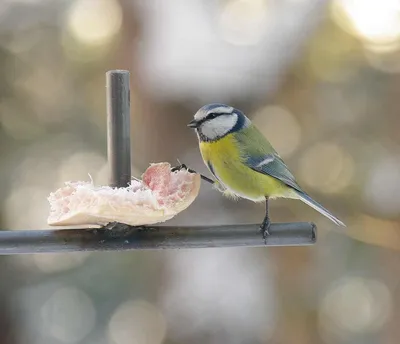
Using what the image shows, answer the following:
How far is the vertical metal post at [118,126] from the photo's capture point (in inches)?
23.5

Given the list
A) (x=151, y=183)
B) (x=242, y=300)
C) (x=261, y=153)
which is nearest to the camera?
(x=151, y=183)

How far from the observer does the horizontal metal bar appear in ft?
1.77

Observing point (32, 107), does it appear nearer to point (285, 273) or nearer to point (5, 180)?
point (5, 180)

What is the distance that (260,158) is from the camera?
77 centimetres

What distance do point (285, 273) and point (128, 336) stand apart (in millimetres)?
464

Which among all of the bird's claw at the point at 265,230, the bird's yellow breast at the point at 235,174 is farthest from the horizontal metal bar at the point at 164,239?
the bird's yellow breast at the point at 235,174

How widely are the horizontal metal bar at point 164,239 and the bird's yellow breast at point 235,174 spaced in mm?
199

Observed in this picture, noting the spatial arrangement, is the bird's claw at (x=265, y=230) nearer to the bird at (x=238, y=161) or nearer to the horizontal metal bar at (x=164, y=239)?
the horizontal metal bar at (x=164, y=239)

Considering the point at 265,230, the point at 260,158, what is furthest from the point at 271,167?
the point at 265,230

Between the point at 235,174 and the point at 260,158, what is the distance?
0.04 metres

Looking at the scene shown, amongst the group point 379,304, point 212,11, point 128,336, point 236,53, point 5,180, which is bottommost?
point 128,336

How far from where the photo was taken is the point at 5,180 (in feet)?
5.40

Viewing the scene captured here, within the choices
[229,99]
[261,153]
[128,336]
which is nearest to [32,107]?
[229,99]

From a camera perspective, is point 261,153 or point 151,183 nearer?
point 151,183
